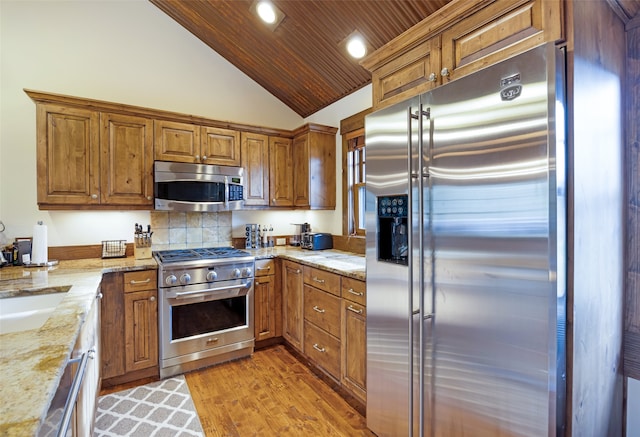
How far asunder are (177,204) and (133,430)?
1739mm

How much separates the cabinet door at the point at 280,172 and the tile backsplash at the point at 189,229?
23.4 inches

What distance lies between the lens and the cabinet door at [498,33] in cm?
121

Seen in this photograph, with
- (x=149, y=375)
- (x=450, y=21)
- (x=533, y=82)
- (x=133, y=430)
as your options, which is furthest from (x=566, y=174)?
(x=149, y=375)

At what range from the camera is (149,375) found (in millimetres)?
2596

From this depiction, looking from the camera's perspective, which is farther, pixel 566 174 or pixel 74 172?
pixel 74 172

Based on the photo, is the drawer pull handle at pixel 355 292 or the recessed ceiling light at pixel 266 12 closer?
the drawer pull handle at pixel 355 292

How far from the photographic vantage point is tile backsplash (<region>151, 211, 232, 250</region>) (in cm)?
318

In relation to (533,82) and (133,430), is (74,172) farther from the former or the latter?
(533,82)

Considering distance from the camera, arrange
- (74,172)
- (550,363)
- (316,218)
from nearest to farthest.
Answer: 1. (550,363)
2. (74,172)
3. (316,218)

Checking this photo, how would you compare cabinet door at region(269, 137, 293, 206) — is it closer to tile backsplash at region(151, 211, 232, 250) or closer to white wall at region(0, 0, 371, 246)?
white wall at region(0, 0, 371, 246)

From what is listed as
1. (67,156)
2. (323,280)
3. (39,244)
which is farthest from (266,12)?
(39,244)

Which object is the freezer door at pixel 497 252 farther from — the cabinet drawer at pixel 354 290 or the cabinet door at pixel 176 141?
the cabinet door at pixel 176 141

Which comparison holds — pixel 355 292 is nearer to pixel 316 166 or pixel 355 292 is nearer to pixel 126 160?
pixel 316 166

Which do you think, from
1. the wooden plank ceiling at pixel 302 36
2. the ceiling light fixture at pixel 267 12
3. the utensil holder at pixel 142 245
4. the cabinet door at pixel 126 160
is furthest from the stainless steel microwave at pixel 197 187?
the ceiling light fixture at pixel 267 12
